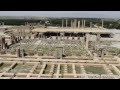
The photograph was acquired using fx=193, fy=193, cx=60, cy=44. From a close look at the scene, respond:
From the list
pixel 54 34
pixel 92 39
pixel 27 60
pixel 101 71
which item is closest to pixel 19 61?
pixel 27 60

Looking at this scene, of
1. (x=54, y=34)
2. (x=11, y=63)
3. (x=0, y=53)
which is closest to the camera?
(x=11, y=63)

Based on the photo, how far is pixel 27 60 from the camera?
8000mm

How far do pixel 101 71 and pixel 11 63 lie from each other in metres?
3.59
